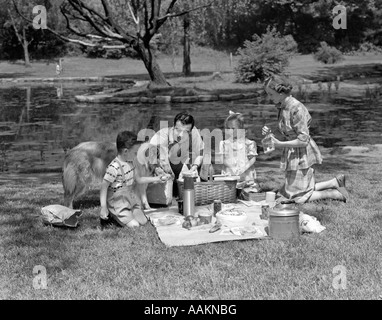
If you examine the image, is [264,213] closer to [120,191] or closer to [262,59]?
[120,191]

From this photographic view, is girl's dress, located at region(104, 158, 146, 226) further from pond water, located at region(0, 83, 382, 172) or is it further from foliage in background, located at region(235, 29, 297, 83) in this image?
foliage in background, located at region(235, 29, 297, 83)

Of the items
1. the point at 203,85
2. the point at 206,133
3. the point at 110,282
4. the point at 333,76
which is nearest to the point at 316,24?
the point at 333,76

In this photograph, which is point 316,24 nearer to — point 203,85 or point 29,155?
point 203,85

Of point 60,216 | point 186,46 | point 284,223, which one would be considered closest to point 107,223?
point 60,216

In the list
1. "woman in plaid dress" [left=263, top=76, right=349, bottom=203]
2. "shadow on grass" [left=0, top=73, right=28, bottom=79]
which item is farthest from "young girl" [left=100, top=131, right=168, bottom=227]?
"shadow on grass" [left=0, top=73, right=28, bottom=79]

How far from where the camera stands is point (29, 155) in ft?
45.0

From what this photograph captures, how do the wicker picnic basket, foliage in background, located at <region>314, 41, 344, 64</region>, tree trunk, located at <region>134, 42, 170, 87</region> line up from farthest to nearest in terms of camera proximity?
foliage in background, located at <region>314, 41, 344, 64</region>, tree trunk, located at <region>134, 42, 170, 87</region>, the wicker picnic basket

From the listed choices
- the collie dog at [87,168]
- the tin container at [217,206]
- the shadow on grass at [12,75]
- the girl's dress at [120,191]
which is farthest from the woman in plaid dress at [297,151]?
the shadow on grass at [12,75]

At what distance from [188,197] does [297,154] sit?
1589mm

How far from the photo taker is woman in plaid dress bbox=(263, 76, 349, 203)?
24.8 feet

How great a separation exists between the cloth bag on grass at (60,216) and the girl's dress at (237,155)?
2.44 m

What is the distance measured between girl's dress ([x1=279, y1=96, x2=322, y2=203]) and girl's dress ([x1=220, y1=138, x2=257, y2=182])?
685mm

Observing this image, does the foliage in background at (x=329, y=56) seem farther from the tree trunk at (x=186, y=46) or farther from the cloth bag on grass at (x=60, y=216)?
the cloth bag on grass at (x=60, y=216)

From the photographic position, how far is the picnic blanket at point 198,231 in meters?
6.19
